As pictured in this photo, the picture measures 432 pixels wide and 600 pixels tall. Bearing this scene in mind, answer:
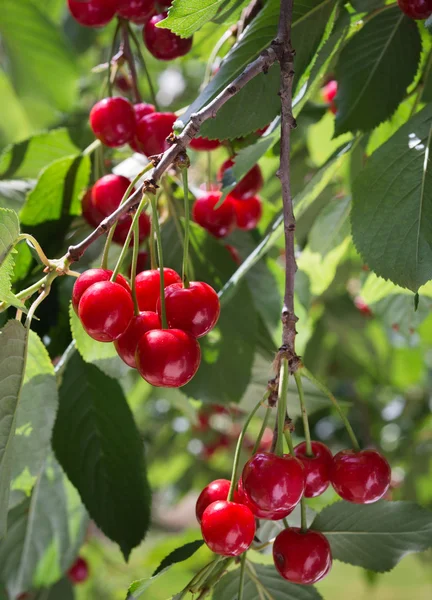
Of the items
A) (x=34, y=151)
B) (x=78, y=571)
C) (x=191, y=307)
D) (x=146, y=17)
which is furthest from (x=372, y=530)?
(x=78, y=571)

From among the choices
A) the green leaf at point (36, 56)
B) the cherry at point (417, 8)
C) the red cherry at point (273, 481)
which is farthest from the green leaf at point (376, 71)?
the green leaf at point (36, 56)

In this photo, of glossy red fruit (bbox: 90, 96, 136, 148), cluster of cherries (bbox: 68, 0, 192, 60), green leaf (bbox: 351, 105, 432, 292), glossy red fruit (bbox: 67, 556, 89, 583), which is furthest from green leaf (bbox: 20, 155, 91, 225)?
glossy red fruit (bbox: 67, 556, 89, 583)

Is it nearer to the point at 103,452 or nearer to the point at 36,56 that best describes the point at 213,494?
the point at 103,452

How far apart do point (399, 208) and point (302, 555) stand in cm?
39

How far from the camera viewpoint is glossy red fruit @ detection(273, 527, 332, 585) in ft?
2.50

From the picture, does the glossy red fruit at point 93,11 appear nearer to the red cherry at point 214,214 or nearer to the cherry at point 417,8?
the red cherry at point 214,214

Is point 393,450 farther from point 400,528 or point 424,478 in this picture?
point 400,528

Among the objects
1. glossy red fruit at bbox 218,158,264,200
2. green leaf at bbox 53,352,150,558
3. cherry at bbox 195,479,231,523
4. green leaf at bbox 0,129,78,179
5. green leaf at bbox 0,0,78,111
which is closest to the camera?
cherry at bbox 195,479,231,523

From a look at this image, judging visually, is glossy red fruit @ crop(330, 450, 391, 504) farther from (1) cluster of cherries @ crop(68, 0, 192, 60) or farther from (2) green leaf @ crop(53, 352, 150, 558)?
(1) cluster of cherries @ crop(68, 0, 192, 60)

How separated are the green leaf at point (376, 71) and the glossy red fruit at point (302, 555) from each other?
1.70 ft

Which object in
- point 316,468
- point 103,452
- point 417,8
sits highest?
point 417,8

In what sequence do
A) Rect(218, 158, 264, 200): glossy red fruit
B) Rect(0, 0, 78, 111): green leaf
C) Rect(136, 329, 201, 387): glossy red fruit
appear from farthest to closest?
1. Rect(0, 0, 78, 111): green leaf
2. Rect(218, 158, 264, 200): glossy red fruit
3. Rect(136, 329, 201, 387): glossy red fruit

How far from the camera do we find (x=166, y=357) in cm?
68

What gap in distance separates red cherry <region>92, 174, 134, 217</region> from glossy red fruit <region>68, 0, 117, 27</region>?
0.85 ft
